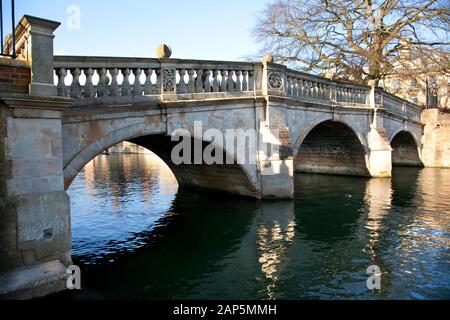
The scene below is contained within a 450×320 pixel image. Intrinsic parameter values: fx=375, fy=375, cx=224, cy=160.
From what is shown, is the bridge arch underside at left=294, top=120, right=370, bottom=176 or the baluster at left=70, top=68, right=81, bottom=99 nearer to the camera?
the baluster at left=70, top=68, right=81, bottom=99

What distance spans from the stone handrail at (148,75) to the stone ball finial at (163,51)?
11cm

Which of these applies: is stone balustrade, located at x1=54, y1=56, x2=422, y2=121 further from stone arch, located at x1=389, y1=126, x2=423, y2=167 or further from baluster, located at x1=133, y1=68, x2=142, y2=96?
stone arch, located at x1=389, y1=126, x2=423, y2=167

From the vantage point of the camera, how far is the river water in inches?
210

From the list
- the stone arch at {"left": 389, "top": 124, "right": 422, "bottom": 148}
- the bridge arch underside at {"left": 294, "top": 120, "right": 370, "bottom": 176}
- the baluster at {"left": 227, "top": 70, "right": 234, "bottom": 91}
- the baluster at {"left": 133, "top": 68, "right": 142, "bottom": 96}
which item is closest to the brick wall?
the baluster at {"left": 133, "top": 68, "right": 142, "bottom": 96}

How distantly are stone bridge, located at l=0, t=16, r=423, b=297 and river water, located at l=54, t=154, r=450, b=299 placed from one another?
0.82m

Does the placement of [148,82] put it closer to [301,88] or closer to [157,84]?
[157,84]

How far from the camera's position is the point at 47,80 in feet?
16.8

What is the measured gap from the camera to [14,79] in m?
4.91

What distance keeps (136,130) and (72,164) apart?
5.21 ft

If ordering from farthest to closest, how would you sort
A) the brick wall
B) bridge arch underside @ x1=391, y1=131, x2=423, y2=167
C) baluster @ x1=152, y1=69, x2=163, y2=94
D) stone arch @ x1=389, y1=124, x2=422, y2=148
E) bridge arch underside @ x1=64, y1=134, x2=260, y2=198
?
bridge arch underside @ x1=391, y1=131, x2=423, y2=167
stone arch @ x1=389, y1=124, x2=422, y2=148
bridge arch underside @ x1=64, y1=134, x2=260, y2=198
baluster @ x1=152, y1=69, x2=163, y2=94
the brick wall

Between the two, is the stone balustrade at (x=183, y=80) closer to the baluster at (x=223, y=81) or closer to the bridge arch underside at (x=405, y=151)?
the baluster at (x=223, y=81)

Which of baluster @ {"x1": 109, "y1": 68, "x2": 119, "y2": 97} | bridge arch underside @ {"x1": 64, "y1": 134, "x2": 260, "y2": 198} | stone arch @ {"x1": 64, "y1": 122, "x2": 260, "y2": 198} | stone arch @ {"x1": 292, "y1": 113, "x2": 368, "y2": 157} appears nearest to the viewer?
stone arch @ {"x1": 64, "y1": 122, "x2": 260, "y2": 198}

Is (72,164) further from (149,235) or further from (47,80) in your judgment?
(149,235)

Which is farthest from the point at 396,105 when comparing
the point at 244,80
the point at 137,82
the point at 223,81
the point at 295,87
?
the point at 137,82
